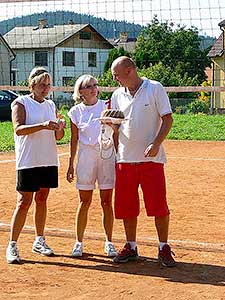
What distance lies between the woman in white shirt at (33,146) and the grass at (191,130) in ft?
40.0

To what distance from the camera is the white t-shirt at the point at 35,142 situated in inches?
291

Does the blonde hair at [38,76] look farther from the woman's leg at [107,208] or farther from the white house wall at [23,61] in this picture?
the white house wall at [23,61]

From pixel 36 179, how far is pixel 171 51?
1252 inches

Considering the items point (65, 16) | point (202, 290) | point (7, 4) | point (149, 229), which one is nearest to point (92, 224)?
point (149, 229)

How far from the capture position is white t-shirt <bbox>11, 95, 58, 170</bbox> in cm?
739

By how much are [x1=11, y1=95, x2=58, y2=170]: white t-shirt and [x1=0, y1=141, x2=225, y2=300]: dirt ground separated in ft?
3.04

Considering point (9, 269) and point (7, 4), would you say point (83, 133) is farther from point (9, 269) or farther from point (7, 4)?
point (7, 4)

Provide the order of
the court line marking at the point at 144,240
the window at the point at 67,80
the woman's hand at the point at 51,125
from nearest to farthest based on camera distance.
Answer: the woman's hand at the point at 51,125
the court line marking at the point at 144,240
the window at the point at 67,80

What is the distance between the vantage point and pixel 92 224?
927 centimetres

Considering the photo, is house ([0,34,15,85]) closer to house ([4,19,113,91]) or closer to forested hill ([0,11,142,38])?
house ([4,19,113,91])

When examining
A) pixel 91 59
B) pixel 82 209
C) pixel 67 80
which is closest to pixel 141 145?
pixel 82 209

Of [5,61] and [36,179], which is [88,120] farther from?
[5,61]

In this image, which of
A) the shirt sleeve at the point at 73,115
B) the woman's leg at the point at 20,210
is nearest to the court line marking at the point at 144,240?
the woman's leg at the point at 20,210

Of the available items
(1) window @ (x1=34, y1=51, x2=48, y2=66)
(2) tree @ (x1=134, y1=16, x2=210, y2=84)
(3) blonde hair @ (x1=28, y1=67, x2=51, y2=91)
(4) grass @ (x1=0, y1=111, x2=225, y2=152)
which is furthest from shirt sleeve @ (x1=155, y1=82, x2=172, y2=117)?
(2) tree @ (x1=134, y1=16, x2=210, y2=84)
